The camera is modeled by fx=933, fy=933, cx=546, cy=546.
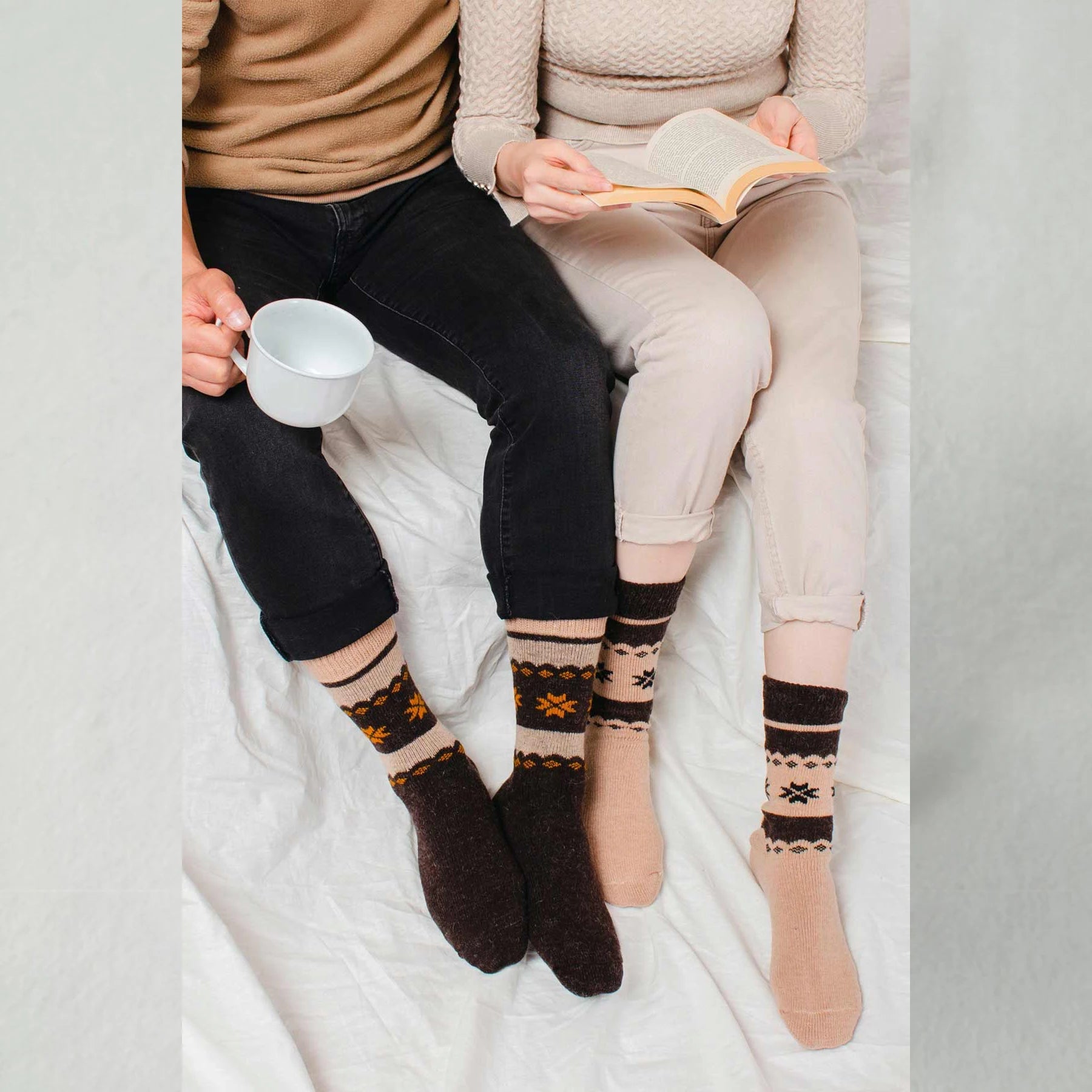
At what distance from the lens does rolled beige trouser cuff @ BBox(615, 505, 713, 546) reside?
2.63 feet

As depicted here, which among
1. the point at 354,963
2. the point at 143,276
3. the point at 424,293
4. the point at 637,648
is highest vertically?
the point at 143,276

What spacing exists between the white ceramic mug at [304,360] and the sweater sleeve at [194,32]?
0.23 m

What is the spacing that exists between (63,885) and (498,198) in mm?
702

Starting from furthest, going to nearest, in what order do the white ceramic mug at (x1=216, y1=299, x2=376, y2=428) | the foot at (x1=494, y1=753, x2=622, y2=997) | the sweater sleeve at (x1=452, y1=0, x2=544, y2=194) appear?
the sweater sleeve at (x1=452, y1=0, x2=544, y2=194) < the foot at (x1=494, y1=753, x2=622, y2=997) < the white ceramic mug at (x1=216, y1=299, x2=376, y2=428)

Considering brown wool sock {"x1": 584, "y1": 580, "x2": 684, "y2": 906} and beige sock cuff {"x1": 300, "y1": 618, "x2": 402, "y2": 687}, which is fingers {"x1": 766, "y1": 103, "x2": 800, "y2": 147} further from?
beige sock cuff {"x1": 300, "y1": 618, "x2": 402, "y2": 687}

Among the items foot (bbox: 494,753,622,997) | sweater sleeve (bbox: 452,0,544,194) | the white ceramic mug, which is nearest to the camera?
the white ceramic mug

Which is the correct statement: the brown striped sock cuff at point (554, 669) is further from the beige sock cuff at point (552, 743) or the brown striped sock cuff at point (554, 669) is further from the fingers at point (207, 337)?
the fingers at point (207, 337)

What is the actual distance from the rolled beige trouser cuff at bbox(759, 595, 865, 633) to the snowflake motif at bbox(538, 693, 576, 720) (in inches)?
7.6

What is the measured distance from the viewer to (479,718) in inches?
37.3

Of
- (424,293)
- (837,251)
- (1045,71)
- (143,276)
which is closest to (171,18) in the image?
(143,276)

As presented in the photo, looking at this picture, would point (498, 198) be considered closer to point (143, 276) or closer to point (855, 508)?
point (855, 508)

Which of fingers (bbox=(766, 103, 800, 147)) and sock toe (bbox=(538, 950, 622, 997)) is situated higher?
fingers (bbox=(766, 103, 800, 147))

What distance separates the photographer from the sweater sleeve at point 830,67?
0.93 meters

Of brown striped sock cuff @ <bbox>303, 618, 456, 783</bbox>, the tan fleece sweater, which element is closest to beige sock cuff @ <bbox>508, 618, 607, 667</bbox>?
brown striped sock cuff @ <bbox>303, 618, 456, 783</bbox>
